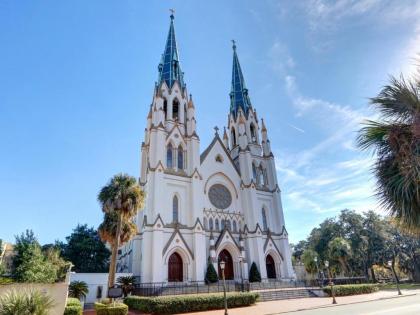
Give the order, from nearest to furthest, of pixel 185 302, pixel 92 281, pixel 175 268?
pixel 185 302 → pixel 92 281 → pixel 175 268

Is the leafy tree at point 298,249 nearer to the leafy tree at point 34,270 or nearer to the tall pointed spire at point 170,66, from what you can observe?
the tall pointed spire at point 170,66

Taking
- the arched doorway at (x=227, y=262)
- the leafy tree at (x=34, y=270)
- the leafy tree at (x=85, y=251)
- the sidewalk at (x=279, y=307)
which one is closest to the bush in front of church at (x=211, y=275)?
the arched doorway at (x=227, y=262)

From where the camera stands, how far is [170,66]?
39.4 m

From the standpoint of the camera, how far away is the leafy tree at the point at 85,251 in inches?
1622

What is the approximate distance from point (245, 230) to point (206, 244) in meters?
5.44

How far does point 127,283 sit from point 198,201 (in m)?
10.6

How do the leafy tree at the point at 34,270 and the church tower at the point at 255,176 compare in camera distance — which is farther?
the church tower at the point at 255,176

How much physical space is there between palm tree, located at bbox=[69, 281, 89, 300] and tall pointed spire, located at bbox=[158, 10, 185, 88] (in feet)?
81.7

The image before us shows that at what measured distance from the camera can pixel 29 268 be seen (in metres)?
22.5

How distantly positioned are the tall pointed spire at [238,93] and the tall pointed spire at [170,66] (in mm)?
9407

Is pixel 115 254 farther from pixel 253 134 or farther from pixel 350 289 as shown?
Answer: pixel 253 134

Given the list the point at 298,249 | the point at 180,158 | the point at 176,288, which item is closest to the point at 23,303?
the point at 176,288

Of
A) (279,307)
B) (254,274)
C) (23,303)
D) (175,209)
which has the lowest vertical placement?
(279,307)

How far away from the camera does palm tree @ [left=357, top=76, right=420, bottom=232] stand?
5.88m
